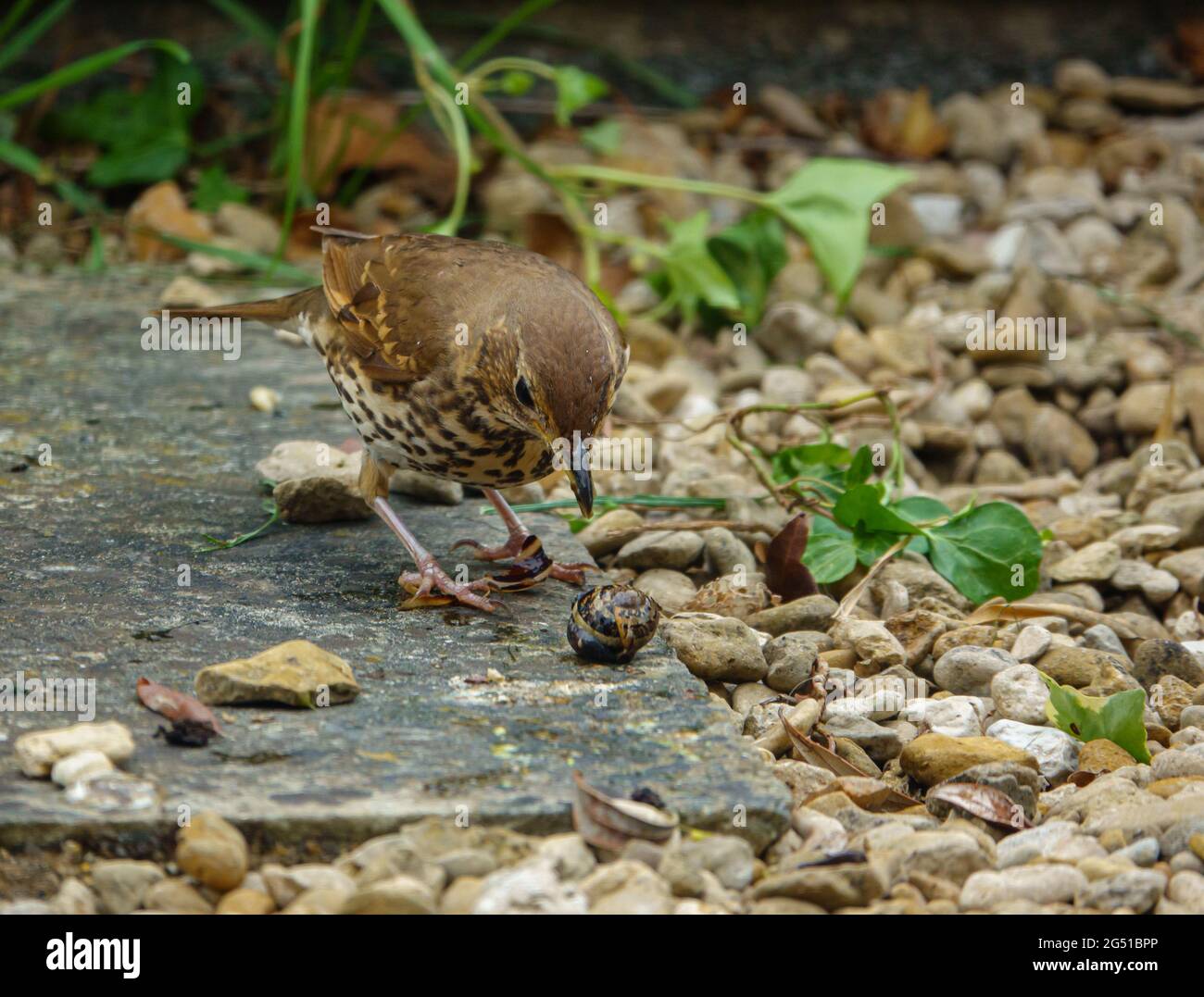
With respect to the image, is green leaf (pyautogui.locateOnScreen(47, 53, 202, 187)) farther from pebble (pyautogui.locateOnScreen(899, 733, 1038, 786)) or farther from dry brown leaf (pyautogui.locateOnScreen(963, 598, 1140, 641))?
pebble (pyautogui.locateOnScreen(899, 733, 1038, 786))

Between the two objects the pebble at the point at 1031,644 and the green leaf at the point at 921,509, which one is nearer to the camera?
the pebble at the point at 1031,644

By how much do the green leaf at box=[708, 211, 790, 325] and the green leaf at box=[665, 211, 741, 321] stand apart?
55 mm

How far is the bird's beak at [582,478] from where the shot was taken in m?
3.40

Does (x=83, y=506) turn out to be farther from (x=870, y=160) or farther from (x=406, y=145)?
(x=870, y=160)

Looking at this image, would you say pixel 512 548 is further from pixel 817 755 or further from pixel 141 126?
pixel 141 126

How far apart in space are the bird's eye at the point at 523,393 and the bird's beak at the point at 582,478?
0.53 feet

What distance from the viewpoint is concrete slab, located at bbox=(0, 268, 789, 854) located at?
8.95 ft

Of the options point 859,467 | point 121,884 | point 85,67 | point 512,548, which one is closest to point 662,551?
point 512,548

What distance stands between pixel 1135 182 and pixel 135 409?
476 cm

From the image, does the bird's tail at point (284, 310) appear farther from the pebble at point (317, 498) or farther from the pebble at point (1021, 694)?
the pebble at point (1021, 694)

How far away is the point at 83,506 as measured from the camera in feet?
13.6

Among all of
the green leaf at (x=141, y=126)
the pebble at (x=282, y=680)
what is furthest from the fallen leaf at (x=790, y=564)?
the green leaf at (x=141, y=126)

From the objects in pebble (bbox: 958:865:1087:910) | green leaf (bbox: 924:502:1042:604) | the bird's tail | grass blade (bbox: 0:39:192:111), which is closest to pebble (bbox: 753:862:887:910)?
pebble (bbox: 958:865:1087:910)
